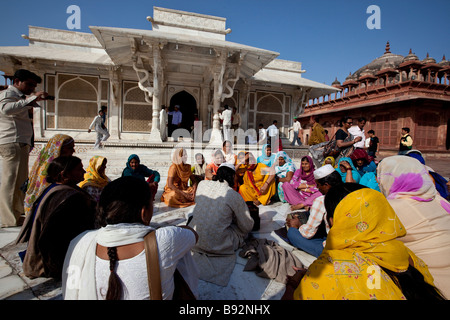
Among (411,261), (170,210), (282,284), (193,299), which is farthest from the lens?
(170,210)

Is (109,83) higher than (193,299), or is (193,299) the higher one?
(109,83)

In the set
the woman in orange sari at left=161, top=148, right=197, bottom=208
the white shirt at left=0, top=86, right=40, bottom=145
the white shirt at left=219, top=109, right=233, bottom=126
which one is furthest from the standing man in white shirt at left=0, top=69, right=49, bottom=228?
the white shirt at left=219, top=109, right=233, bottom=126

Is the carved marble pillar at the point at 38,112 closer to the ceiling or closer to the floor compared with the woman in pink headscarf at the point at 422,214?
closer to the ceiling

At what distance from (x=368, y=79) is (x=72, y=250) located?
24.1m

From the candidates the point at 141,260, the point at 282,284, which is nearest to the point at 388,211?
the point at 282,284

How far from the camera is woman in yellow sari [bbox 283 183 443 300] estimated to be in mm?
1036

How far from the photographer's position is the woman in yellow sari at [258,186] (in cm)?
412

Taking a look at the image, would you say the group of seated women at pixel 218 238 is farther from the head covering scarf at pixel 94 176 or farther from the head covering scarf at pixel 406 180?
the head covering scarf at pixel 94 176

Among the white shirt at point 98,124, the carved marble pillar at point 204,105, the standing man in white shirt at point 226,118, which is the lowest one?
the white shirt at point 98,124

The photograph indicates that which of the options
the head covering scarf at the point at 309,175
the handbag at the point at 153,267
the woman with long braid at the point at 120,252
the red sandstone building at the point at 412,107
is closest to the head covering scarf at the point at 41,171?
the woman with long braid at the point at 120,252

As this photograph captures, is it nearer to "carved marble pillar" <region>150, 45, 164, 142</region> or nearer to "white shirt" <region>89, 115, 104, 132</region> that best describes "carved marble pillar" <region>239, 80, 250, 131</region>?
"carved marble pillar" <region>150, 45, 164, 142</region>

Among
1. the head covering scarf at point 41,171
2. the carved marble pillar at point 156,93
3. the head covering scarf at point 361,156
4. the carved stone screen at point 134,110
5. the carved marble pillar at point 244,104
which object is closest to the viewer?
the head covering scarf at point 41,171
